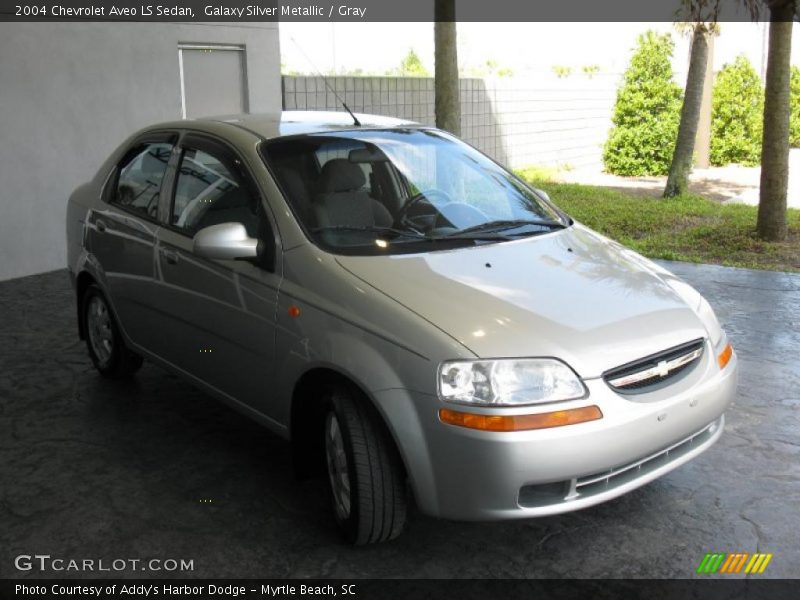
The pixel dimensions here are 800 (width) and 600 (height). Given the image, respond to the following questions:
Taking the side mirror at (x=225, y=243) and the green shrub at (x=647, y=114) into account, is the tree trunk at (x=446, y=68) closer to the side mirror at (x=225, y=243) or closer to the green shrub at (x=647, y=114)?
the side mirror at (x=225, y=243)

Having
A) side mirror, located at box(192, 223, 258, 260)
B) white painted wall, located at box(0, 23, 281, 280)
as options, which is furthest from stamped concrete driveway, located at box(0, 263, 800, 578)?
white painted wall, located at box(0, 23, 281, 280)

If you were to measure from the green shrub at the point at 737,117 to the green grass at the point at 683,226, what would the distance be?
5.45 meters

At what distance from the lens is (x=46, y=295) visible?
25.7 feet

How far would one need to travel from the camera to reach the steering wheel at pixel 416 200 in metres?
4.08

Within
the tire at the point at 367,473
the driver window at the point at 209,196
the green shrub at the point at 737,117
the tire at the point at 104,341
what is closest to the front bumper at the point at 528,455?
the tire at the point at 367,473

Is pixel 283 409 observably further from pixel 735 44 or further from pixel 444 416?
pixel 735 44

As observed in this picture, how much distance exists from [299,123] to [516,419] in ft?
7.35

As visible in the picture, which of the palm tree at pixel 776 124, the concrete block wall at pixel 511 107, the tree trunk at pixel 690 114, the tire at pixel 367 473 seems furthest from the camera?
the tree trunk at pixel 690 114

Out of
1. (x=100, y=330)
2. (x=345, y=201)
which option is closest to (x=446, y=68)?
(x=100, y=330)

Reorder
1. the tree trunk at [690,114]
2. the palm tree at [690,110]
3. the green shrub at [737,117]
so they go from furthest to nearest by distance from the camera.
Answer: the green shrub at [737,117] → the tree trunk at [690,114] → the palm tree at [690,110]

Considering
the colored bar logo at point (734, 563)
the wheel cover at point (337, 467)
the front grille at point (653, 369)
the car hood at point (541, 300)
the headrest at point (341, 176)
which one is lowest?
the colored bar logo at point (734, 563)

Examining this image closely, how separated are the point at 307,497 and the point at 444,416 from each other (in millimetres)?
1225

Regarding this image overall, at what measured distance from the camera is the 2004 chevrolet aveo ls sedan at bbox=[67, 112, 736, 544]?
3.06 meters

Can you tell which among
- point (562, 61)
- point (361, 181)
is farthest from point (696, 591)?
point (562, 61)
